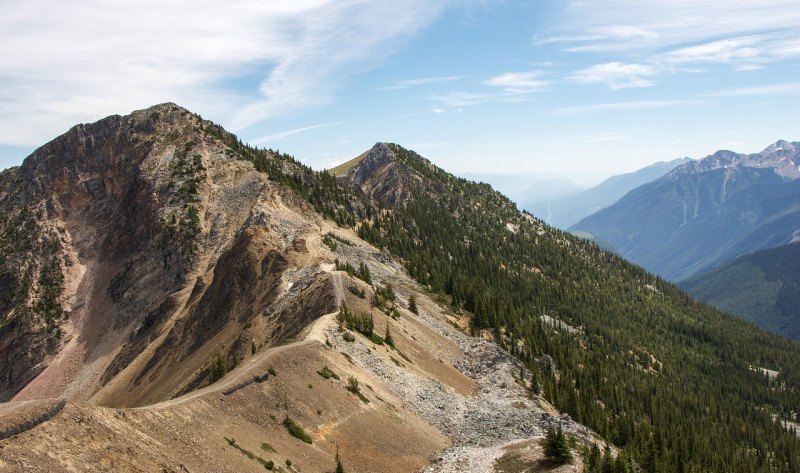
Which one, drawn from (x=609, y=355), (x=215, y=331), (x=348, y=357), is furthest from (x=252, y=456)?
(x=609, y=355)

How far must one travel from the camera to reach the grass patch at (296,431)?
152 feet

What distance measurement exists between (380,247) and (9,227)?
90.5 m

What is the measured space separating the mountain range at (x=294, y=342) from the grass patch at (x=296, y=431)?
0.22 metres

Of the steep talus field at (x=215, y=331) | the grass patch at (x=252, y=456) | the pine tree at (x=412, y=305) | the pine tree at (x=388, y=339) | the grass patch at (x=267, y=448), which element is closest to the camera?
the grass patch at (x=252, y=456)

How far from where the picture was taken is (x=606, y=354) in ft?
476

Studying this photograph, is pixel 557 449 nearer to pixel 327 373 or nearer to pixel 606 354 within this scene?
pixel 327 373

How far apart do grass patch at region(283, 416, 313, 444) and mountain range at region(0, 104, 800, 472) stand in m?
0.22

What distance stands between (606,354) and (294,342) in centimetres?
10735

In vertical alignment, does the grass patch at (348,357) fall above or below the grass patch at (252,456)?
above

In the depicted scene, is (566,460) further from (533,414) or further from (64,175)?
(64,175)

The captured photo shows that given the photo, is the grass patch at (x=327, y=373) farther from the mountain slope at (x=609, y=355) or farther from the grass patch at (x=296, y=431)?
the mountain slope at (x=609, y=355)

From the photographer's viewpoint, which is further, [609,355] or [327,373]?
[609,355]

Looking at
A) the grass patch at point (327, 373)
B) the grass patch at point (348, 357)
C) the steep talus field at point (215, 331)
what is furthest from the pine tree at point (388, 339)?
the grass patch at point (327, 373)

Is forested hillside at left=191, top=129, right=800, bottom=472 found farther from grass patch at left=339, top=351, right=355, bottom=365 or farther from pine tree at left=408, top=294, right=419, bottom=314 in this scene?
grass patch at left=339, top=351, right=355, bottom=365
